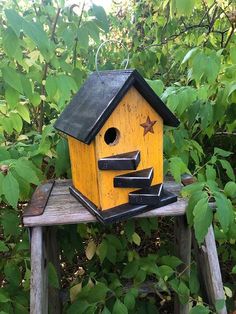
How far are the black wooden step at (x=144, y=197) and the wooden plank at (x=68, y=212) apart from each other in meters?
0.04

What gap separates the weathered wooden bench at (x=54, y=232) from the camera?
3.43 ft

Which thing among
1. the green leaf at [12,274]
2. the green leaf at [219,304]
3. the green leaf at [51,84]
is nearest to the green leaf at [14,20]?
the green leaf at [51,84]

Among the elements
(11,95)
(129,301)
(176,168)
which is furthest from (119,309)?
→ (11,95)

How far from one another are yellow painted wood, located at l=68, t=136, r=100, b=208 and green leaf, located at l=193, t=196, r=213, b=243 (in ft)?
1.02

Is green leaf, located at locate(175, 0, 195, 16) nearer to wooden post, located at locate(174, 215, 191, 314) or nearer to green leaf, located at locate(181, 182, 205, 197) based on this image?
green leaf, located at locate(181, 182, 205, 197)

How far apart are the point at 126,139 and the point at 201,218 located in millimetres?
342

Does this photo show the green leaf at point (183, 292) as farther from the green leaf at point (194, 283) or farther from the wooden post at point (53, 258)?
the wooden post at point (53, 258)

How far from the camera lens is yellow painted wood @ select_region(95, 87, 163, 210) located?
3.38 ft

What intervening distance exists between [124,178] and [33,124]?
37.7 inches

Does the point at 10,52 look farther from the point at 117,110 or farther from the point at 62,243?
the point at 62,243

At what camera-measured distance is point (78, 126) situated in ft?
3.40

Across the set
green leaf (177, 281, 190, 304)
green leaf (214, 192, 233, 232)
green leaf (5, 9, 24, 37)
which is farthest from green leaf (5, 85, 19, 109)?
green leaf (177, 281, 190, 304)

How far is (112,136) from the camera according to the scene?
3.71 feet

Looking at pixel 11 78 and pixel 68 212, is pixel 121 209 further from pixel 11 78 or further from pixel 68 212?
pixel 11 78
